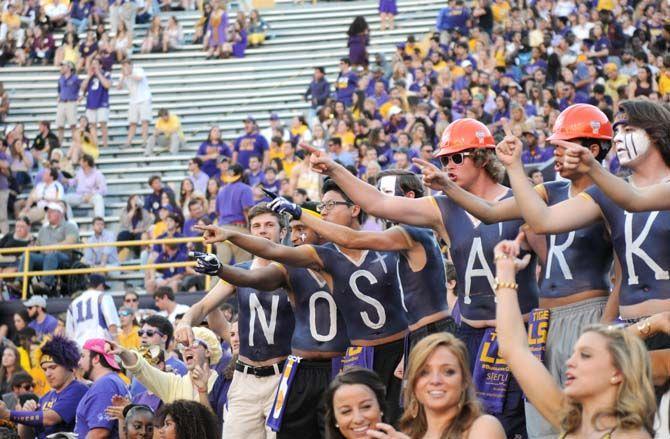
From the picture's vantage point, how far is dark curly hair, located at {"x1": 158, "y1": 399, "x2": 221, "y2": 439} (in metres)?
8.41

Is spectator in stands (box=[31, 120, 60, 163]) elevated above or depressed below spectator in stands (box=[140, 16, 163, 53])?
below

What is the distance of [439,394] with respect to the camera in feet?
20.6

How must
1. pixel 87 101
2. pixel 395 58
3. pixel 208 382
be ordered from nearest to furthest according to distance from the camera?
1. pixel 208 382
2. pixel 395 58
3. pixel 87 101

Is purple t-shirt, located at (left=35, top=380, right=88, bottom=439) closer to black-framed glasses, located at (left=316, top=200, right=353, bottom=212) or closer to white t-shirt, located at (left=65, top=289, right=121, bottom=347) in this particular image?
black-framed glasses, located at (left=316, top=200, right=353, bottom=212)

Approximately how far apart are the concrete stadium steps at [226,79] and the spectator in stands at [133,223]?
3352 millimetres

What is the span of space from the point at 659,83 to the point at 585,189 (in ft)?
39.6

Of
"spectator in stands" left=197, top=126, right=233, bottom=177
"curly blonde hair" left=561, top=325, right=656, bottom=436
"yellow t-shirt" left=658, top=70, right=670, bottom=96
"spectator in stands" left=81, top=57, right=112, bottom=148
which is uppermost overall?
"spectator in stands" left=81, top=57, right=112, bottom=148

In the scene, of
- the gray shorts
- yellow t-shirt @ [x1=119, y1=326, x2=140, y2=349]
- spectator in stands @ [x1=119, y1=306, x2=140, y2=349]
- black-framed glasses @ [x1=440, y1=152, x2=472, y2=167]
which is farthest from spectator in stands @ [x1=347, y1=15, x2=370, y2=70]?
the gray shorts

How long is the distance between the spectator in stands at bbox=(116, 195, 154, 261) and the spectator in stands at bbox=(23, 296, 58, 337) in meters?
3.30

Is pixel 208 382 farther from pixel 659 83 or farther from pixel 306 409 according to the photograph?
pixel 659 83

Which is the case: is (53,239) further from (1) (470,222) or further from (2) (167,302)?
(1) (470,222)

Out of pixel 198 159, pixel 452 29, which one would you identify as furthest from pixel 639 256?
pixel 452 29

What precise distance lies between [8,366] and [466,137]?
928 cm

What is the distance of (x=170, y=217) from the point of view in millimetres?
20828
